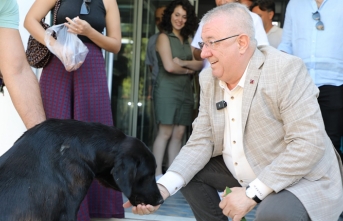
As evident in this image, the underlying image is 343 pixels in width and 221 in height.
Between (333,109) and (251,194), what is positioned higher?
(333,109)

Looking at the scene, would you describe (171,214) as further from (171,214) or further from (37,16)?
(37,16)

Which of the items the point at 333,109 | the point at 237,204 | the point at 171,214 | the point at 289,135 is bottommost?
the point at 171,214

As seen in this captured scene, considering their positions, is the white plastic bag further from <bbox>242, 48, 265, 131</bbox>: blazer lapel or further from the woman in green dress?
the woman in green dress

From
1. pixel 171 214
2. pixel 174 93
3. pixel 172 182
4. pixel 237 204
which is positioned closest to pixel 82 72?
pixel 172 182

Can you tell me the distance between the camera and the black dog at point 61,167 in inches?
83.7

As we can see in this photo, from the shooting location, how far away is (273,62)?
2.65 m

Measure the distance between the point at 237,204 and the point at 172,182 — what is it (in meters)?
0.43

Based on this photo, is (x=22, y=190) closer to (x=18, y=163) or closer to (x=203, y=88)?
(x=18, y=163)

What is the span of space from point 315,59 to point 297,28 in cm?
28

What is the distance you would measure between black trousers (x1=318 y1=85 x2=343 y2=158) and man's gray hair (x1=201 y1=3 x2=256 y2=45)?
1.20m

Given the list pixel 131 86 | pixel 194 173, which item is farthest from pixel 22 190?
pixel 131 86

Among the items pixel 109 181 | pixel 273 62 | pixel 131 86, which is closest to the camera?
pixel 109 181

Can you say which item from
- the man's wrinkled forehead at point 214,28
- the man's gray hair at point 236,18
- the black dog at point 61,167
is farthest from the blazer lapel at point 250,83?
the black dog at point 61,167

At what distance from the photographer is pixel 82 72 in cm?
356
